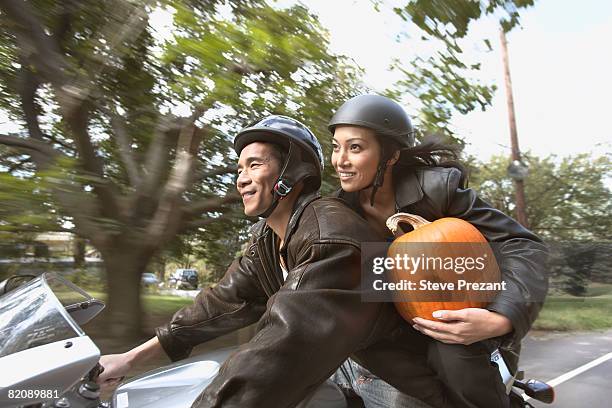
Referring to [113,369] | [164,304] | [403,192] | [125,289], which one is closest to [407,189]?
[403,192]

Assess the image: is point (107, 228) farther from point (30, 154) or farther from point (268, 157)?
point (268, 157)

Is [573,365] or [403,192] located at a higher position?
[403,192]

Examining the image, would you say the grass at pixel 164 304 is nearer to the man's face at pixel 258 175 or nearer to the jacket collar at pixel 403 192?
the jacket collar at pixel 403 192

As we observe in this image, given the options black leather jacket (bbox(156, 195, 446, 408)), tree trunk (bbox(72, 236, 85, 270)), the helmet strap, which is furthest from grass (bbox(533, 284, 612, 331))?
the helmet strap

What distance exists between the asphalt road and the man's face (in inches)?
153

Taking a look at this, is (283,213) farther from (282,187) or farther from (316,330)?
(316,330)

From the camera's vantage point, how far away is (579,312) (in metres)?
12.5

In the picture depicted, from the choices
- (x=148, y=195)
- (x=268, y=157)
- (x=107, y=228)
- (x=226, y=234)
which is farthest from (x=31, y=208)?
(x=226, y=234)

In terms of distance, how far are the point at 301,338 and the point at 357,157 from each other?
91 centimetres

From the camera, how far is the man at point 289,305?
140cm

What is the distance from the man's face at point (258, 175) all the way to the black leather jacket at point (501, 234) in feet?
1.47

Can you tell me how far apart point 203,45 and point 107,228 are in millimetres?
1661

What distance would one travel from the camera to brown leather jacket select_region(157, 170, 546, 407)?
1393 mm

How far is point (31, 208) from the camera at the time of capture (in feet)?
10.5
